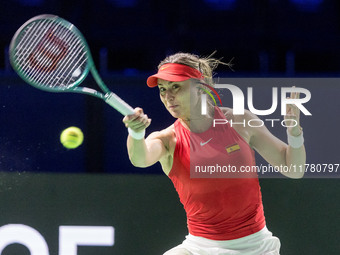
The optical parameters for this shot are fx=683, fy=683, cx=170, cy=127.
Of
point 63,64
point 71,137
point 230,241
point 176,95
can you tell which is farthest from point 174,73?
point 71,137

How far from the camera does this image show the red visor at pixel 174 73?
10.6 ft

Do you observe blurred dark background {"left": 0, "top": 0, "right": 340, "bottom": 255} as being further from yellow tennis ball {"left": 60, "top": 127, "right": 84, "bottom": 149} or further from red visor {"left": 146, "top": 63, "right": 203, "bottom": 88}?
red visor {"left": 146, "top": 63, "right": 203, "bottom": 88}

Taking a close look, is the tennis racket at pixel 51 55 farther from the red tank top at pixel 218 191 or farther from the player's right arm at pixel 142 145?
the red tank top at pixel 218 191

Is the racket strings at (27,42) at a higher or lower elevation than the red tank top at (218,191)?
higher

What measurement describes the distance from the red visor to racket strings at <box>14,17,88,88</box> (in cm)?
34

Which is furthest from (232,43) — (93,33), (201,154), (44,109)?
(201,154)

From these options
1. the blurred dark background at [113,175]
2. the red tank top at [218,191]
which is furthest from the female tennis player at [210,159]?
the blurred dark background at [113,175]

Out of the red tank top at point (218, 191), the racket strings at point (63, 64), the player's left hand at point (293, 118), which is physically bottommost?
the red tank top at point (218, 191)

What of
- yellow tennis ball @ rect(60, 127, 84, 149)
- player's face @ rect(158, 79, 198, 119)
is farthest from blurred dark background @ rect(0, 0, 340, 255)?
player's face @ rect(158, 79, 198, 119)

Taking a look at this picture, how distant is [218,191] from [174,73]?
0.61 m

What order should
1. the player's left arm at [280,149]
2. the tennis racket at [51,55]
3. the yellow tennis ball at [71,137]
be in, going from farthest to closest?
1. the yellow tennis ball at [71,137]
2. the player's left arm at [280,149]
3. the tennis racket at [51,55]

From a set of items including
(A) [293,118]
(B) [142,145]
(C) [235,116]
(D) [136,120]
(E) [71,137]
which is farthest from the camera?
(E) [71,137]

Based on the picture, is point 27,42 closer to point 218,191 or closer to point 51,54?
point 51,54

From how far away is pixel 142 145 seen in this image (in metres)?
3.06
